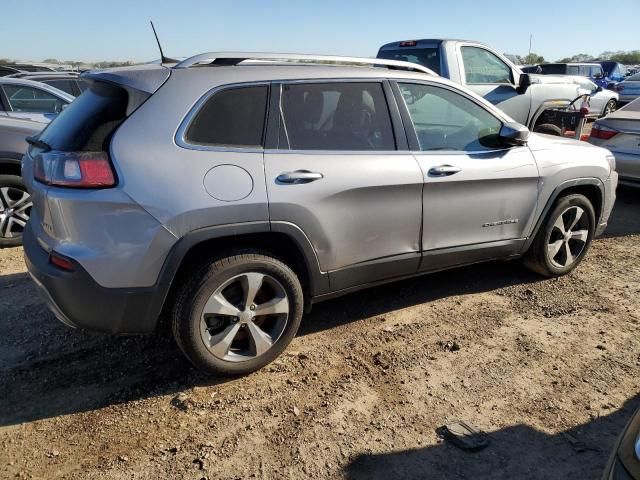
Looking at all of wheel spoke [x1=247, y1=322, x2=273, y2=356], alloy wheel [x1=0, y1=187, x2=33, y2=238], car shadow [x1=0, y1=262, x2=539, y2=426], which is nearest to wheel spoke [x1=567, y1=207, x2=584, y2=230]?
car shadow [x1=0, y1=262, x2=539, y2=426]

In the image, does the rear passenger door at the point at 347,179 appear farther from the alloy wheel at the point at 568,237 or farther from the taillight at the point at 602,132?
the taillight at the point at 602,132

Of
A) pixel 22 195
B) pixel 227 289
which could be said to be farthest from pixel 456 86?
pixel 22 195

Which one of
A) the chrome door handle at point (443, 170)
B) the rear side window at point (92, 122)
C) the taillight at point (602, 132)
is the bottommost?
the taillight at point (602, 132)

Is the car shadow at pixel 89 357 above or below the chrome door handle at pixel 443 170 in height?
below

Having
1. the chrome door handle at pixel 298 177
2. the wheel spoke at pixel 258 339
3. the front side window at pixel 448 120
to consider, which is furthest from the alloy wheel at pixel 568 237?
the wheel spoke at pixel 258 339

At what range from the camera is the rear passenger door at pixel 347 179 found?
2.93 meters

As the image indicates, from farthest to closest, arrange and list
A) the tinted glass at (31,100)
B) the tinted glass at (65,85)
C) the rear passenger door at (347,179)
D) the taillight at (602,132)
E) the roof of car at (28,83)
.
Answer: the tinted glass at (65,85), the taillight at (602,132), the tinted glass at (31,100), the roof of car at (28,83), the rear passenger door at (347,179)

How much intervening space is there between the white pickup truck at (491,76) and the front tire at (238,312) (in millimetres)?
5118

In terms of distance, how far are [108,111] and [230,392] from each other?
67.3 inches

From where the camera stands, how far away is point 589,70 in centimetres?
2322

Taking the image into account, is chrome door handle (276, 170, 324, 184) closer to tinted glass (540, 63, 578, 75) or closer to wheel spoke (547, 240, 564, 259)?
wheel spoke (547, 240, 564, 259)

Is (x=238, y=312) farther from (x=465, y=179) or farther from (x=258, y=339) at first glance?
(x=465, y=179)

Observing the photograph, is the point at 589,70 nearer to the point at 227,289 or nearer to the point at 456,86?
the point at 456,86

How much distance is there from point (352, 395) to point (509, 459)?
2.90 feet
